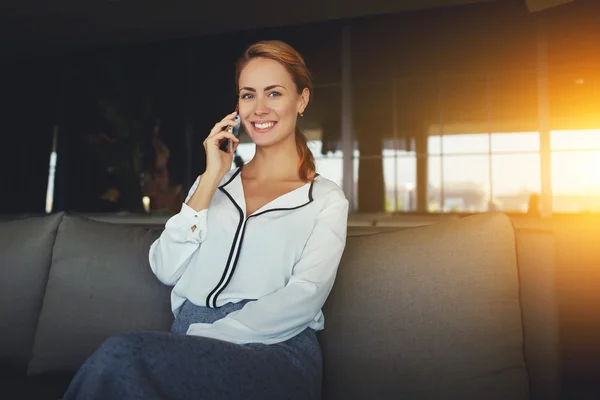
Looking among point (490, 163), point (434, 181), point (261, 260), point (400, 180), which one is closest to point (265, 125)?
point (261, 260)

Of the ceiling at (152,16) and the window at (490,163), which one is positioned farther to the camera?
the window at (490,163)

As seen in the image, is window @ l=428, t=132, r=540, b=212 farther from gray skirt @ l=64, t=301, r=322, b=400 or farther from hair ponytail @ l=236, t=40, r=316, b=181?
gray skirt @ l=64, t=301, r=322, b=400

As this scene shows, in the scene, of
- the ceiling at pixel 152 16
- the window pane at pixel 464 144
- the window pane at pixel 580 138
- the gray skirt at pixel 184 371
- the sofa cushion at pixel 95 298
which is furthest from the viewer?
the window pane at pixel 464 144

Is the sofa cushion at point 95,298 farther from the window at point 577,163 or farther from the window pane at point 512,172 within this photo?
the window pane at point 512,172

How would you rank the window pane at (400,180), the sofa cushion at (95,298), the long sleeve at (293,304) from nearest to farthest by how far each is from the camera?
the long sleeve at (293,304) → the sofa cushion at (95,298) → the window pane at (400,180)

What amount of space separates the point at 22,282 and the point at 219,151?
0.91 meters

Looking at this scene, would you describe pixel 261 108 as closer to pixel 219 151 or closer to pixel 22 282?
pixel 219 151

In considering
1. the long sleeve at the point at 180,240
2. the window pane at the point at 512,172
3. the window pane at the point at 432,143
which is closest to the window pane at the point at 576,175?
the window pane at the point at 512,172

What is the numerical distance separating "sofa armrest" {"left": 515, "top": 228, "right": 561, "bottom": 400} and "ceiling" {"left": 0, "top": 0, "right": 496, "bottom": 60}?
598cm

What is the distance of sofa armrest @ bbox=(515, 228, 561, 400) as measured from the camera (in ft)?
3.69

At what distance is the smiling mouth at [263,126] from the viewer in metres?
1.36

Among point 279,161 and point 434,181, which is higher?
point 434,181

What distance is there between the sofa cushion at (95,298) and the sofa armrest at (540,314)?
1004 millimetres

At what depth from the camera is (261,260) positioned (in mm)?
1192
